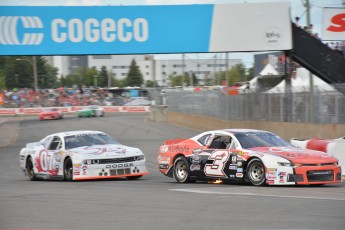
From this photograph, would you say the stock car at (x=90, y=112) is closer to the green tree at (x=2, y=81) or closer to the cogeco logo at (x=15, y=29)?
the cogeco logo at (x=15, y=29)

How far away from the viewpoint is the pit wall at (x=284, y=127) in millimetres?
23750

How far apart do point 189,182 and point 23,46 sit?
13.7 m

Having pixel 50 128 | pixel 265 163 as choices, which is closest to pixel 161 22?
pixel 265 163

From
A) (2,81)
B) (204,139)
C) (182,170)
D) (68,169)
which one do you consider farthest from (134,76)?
(204,139)

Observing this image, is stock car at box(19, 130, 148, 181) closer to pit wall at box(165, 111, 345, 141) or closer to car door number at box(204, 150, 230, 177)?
car door number at box(204, 150, 230, 177)

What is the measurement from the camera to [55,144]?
1642 cm

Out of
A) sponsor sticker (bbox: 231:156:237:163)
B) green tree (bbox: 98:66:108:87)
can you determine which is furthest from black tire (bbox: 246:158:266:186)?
green tree (bbox: 98:66:108:87)

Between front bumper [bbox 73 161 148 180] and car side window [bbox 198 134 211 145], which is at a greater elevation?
car side window [bbox 198 134 211 145]

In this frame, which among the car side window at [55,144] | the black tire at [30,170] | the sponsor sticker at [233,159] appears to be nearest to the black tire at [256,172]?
the sponsor sticker at [233,159]

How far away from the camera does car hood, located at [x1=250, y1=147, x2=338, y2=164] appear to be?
40.5 feet

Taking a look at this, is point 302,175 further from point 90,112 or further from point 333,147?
point 90,112

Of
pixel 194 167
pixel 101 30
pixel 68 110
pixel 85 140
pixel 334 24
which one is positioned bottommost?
pixel 194 167

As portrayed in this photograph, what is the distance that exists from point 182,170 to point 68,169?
2.87m

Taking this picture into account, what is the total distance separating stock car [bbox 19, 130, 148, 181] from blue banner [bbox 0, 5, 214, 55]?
9564 millimetres
